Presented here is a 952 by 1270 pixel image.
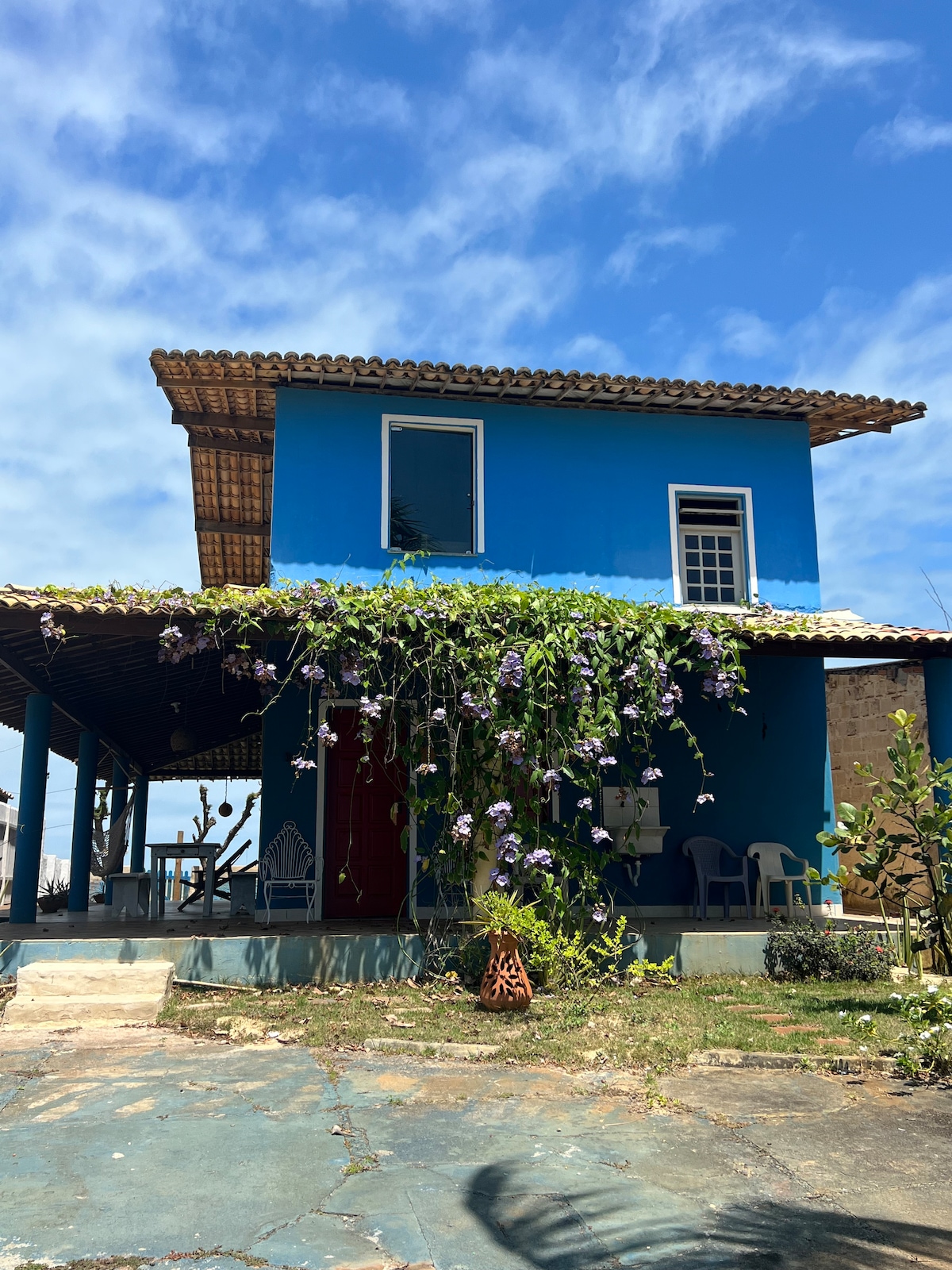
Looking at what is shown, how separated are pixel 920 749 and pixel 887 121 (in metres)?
5.67

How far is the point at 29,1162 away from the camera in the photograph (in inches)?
179

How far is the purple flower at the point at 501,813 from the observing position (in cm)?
822

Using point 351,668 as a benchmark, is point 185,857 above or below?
below

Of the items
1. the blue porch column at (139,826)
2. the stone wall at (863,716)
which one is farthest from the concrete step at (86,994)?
the blue porch column at (139,826)

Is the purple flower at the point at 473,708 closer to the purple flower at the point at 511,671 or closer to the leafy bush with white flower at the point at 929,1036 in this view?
the purple flower at the point at 511,671

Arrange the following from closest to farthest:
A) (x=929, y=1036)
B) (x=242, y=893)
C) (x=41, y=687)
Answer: (x=929, y=1036) < (x=41, y=687) < (x=242, y=893)

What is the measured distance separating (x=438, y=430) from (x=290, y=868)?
494 cm

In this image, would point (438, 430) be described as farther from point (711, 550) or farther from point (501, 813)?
point (501, 813)

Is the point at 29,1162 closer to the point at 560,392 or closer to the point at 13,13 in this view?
the point at 13,13

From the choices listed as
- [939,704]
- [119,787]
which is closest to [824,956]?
[939,704]

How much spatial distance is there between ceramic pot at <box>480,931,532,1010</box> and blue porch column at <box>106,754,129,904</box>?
1007cm

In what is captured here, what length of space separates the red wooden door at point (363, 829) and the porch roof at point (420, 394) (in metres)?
3.55

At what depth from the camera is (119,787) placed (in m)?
17.0

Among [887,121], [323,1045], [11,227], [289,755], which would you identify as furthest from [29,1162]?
[887,121]
